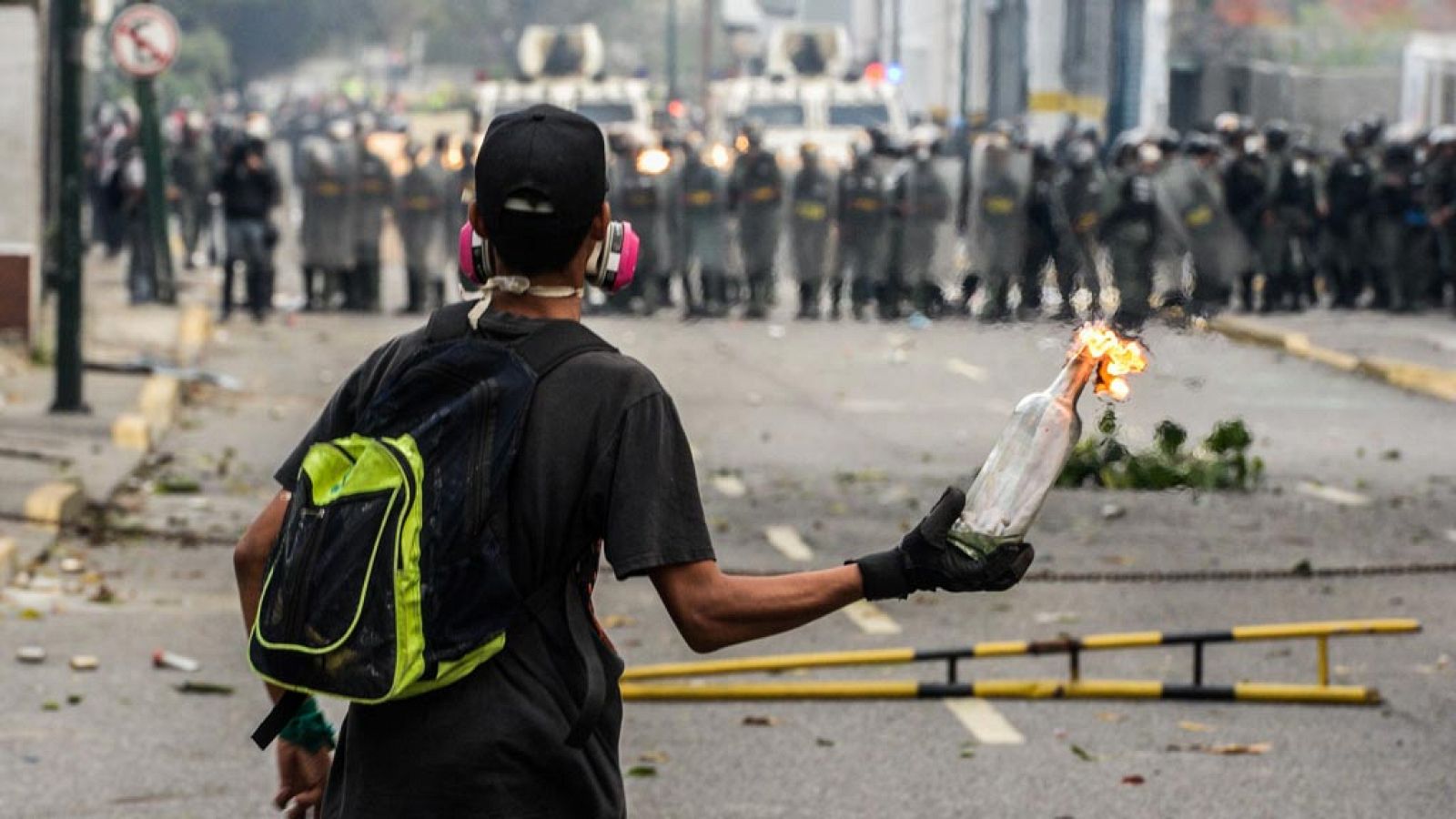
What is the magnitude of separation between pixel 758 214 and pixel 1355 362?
25.8 feet

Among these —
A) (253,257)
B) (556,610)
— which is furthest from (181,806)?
(253,257)

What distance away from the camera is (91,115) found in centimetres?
4209

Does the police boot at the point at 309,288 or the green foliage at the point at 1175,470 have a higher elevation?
the green foliage at the point at 1175,470

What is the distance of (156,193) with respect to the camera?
26.2 m

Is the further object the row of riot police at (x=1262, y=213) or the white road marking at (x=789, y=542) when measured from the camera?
the row of riot police at (x=1262, y=213)

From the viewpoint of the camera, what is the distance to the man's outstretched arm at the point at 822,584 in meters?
3.59

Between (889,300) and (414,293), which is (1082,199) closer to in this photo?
(889,300)

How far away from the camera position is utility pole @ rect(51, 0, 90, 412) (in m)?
16.2

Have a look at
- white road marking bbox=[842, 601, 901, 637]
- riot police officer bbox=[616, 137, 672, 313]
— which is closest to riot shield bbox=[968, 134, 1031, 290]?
riot police officer bbox=[616, 137, 672, 313]

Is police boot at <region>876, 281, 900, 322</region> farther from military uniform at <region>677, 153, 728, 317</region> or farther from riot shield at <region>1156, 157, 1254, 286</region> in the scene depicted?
riot shield at <region>1156, 157, 1254, 286</region>

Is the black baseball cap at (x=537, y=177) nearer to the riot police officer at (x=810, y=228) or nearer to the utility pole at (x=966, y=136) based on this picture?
the riot police officer at (x=810, y=228)

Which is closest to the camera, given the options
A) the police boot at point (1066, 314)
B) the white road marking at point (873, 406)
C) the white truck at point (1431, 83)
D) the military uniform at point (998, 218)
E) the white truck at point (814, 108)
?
the police boot at point (1066, 314)

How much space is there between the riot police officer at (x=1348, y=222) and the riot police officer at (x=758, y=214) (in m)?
5.55

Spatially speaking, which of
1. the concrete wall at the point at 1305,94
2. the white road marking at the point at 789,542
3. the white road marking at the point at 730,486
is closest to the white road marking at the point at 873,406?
the white road marking at the point at 730,486
